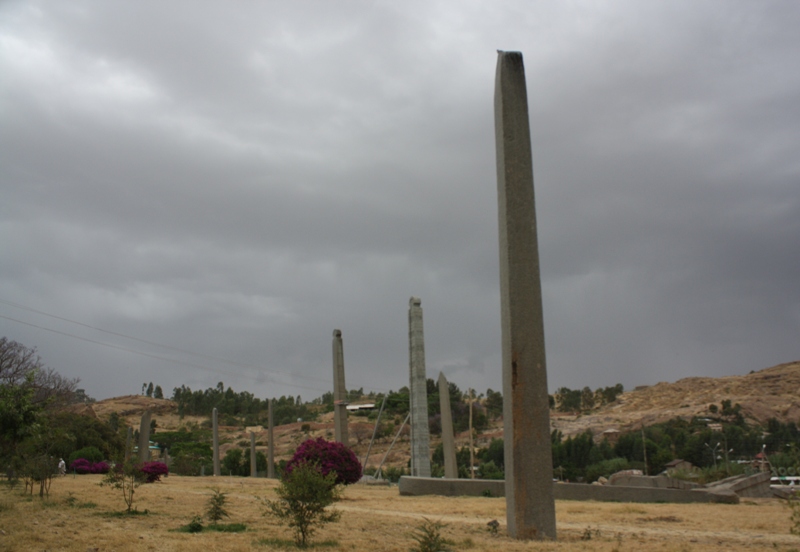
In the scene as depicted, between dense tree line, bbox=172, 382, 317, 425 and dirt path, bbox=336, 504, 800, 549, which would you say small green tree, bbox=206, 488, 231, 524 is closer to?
dirt path, bbox=336, 504, 800, 549

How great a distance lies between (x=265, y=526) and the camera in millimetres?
11711

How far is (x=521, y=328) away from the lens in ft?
34.9

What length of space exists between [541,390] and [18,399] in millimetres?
10879

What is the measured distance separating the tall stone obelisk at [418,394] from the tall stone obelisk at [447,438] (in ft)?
2.52

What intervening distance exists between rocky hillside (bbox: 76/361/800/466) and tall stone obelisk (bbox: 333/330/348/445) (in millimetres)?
25012

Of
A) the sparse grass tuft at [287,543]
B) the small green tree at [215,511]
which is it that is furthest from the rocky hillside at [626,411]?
the sparse grass tuft at [287,543]

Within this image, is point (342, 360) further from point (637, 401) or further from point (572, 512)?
point (637, 401)

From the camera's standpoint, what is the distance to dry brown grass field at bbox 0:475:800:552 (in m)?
9.38

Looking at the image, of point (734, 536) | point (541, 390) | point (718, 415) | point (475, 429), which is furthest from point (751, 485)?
point (718, 415)

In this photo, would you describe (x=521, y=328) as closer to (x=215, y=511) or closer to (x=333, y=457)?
(x=215, y=511)

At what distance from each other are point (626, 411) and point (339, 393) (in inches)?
2652

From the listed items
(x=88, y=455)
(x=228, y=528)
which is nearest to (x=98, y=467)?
(x=88, y=455)

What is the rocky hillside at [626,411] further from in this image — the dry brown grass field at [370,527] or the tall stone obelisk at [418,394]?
the dry brown grass field at [370,527]

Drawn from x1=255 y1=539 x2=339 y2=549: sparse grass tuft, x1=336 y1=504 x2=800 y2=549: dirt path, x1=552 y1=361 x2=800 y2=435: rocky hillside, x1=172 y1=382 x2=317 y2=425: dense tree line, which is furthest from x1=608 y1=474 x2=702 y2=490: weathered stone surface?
x1=172 y1=382 x2=317 y2=425: dense tree line
